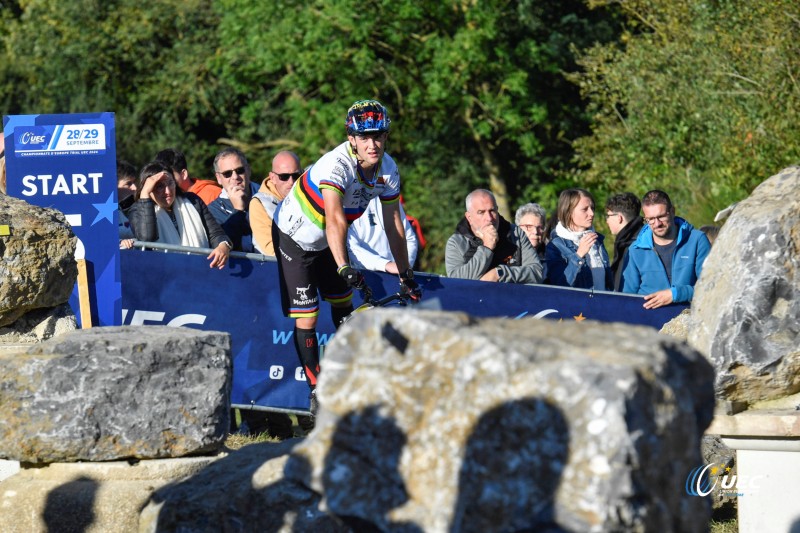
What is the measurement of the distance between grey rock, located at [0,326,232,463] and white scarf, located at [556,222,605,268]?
4.33 metres

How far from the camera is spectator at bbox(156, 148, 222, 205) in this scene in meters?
9.72

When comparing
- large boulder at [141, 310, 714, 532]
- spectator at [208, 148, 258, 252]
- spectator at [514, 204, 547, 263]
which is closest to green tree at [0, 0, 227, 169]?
spectator at [208, 148, 258, 252]

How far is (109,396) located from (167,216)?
3.68 metres

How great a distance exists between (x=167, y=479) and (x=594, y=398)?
2497mm

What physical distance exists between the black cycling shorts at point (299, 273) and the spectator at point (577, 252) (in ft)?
6.04

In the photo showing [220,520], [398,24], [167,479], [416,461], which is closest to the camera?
[416,461]

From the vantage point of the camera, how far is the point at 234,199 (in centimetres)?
925

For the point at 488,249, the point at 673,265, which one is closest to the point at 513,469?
the point at 488,249

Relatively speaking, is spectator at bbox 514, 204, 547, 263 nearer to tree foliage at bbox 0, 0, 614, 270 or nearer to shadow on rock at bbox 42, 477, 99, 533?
shadow on rock at bbox 42, 477, 99, 533

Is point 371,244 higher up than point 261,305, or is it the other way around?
point 371,244

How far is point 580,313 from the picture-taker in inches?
334

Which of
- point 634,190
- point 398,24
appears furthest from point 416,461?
point 398,24

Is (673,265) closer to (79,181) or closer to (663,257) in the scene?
(663,257)

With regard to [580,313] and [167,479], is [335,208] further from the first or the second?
[167,479]
